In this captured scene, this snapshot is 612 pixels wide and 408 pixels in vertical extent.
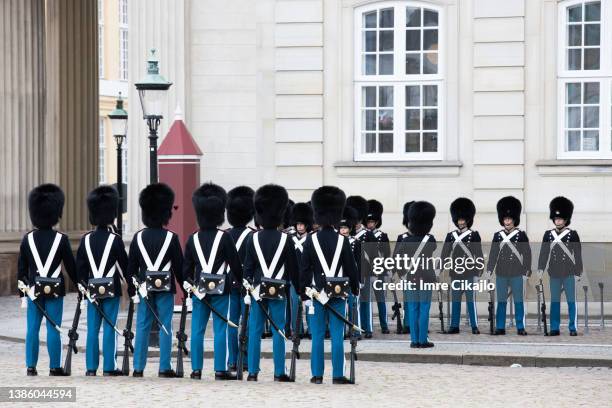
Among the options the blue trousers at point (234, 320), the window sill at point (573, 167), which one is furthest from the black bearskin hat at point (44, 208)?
the window sill at point (573, 167)

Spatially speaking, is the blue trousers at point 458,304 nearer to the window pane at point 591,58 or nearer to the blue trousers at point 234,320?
the blue trousers at point 234,320

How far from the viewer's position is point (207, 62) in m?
22.1

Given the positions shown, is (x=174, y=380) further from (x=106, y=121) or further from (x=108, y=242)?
(x=106, y=121)

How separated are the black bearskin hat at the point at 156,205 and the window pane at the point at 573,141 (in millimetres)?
8534

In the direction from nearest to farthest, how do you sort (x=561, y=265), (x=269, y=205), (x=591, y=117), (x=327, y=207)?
(x=327, y=207) → (x=269, y=205) → (x=561, y=265) → (x=591, y=117)

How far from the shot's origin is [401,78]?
21.9m

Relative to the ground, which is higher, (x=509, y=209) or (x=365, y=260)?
(x=509, y=209)

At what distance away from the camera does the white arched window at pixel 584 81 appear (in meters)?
21.3

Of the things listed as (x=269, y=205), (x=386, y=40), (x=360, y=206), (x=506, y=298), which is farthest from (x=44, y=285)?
(x=386, y=40)

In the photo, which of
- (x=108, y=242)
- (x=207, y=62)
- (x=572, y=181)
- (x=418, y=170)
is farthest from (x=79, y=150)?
(x=108, y=242)

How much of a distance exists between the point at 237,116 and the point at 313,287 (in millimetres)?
9123

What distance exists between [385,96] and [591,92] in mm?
2566

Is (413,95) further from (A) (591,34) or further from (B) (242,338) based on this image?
(B) (242,338)

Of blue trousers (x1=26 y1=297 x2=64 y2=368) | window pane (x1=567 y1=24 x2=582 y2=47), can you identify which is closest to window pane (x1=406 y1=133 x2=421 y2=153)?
window pane (x1=567 y1=24 x2=582 y2=47)
